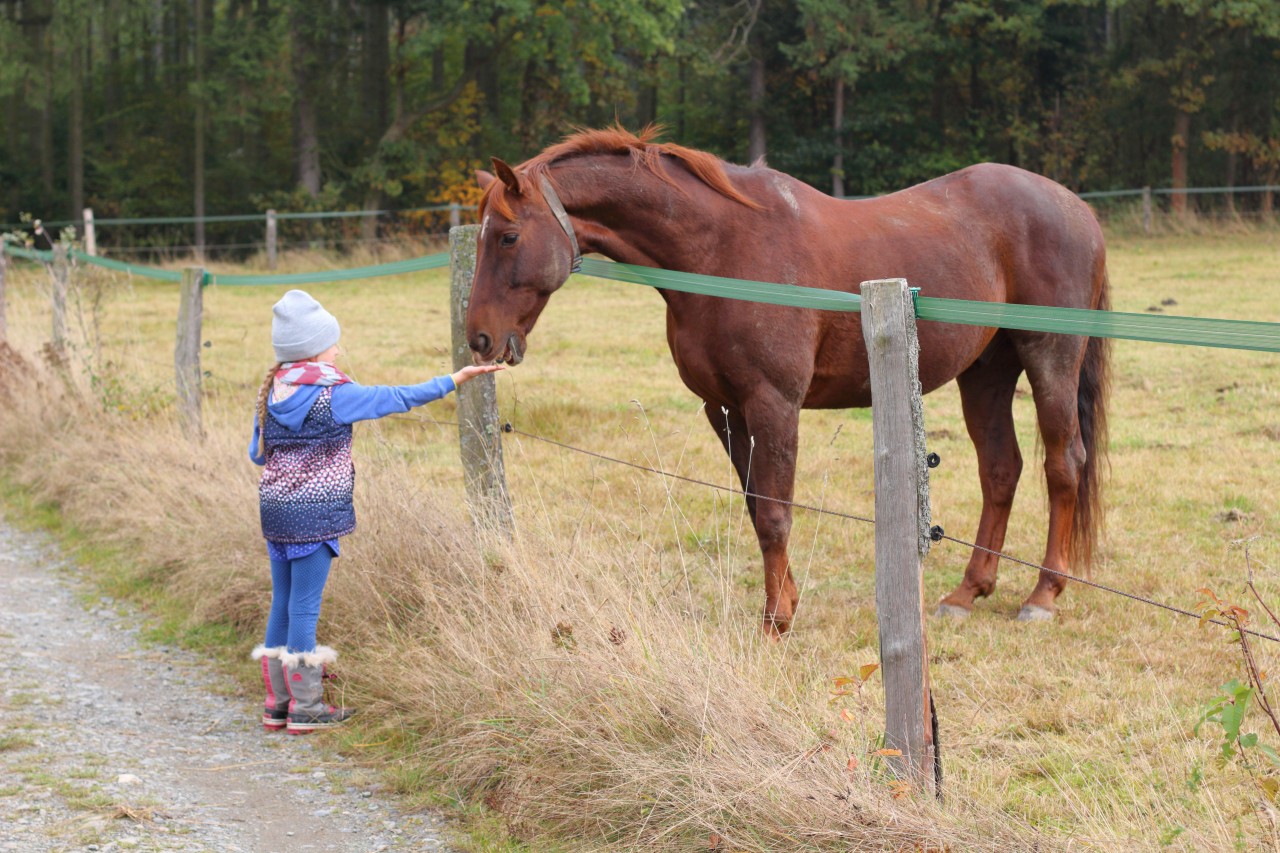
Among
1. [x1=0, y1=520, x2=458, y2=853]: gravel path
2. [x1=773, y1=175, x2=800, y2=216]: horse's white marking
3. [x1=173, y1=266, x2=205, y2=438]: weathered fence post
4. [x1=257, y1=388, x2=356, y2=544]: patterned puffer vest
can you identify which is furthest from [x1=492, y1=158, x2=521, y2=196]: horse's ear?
[x1=173, y1=266, x2=205, y2=438]: weathered fence post

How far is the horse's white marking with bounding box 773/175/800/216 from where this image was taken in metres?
4.96

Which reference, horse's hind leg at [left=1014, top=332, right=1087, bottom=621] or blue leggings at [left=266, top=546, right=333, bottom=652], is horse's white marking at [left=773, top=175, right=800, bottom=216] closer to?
horse's hind leg at [left=1014, top=332, right=1087, bottom=621]

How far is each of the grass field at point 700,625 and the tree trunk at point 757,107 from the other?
76.0 feet

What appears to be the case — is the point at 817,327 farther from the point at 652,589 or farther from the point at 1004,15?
the point at 1004,15

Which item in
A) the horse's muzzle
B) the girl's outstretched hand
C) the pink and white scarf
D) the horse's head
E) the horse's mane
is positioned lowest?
the pink and white scarf

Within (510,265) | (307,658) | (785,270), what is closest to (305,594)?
(307,658)

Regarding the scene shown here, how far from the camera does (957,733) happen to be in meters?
3.96

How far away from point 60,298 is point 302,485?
19.7 ft

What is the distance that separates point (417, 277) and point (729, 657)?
2070 cm

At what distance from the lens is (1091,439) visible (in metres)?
5.88

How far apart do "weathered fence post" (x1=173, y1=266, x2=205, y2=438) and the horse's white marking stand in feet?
12.9

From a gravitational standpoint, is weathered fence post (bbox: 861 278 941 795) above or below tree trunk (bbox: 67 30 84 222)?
below

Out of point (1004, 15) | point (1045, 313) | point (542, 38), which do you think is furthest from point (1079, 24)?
point (1045, 313)

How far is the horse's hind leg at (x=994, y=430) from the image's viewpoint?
5855 mm
